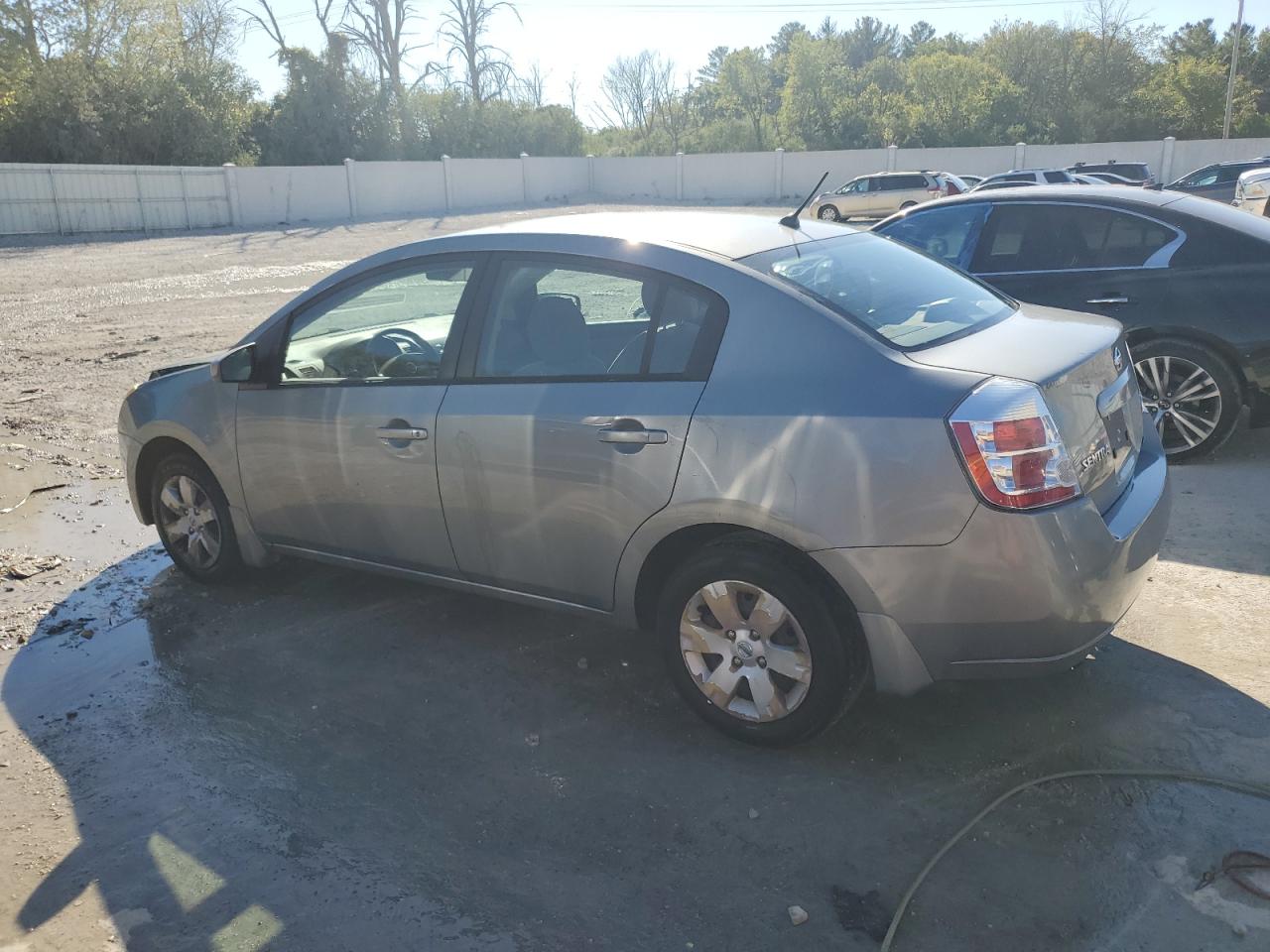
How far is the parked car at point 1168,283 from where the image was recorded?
6027mm

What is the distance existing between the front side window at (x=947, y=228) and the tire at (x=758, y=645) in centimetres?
422

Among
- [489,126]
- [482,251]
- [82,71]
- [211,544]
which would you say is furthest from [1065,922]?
[489,126]

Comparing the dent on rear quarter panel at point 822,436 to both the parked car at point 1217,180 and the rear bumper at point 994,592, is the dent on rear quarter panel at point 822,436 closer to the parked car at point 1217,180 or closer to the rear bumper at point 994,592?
the rear bumper at point 994,592

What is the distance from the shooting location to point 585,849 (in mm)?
3090

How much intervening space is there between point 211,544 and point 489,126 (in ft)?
171

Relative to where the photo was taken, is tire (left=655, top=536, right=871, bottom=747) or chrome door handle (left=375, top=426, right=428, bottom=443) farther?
chrome door handle (left=375, top=426, right=428, bottom=443)

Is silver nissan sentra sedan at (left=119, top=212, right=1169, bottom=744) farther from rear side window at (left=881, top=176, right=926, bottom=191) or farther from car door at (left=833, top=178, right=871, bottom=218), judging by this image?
car door at (left=833, top=178, right=871, bottom=218)

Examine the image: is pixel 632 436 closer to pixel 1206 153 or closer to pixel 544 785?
pixel 544 785

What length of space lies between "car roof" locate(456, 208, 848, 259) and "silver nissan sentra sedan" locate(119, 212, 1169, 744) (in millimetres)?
21

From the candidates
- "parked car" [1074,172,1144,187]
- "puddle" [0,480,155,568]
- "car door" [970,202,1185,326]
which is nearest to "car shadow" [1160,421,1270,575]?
"car door" [970,202,1185,326]

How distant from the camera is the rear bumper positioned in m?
3.00

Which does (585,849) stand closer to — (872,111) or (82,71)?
(82,71)

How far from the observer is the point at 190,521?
5141mm

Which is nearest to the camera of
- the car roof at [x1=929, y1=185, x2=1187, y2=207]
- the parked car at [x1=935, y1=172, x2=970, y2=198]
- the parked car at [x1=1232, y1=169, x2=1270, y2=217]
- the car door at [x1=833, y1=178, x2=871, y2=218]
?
the car roof at [x1=929, y1=185, x2=1187, y2=207]
